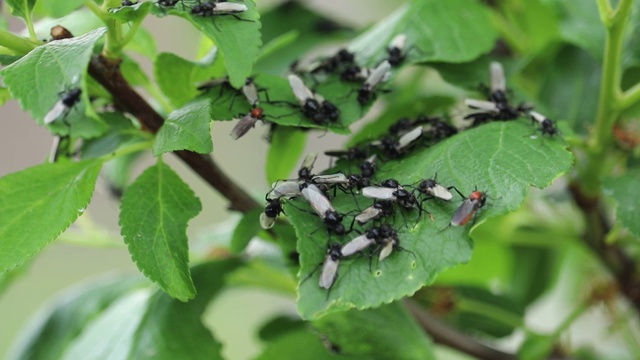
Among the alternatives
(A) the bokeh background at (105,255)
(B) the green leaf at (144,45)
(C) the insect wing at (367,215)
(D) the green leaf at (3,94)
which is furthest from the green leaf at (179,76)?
(A) the bokeh background at (105,255)

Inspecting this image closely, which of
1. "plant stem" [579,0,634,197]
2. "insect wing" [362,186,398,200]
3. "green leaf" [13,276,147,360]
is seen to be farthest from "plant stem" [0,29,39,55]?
"plant stem" [579,0,634,197]

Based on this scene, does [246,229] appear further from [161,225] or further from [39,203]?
[39,203]

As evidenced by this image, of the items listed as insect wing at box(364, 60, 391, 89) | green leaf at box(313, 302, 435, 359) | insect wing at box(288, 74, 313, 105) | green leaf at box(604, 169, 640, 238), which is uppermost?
insect wing at box(288, 74, 313, 105)

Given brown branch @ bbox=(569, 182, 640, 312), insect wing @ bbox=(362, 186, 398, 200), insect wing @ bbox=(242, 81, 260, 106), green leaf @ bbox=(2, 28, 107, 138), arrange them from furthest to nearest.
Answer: brown branch @ bbox=(569, 182, 640, 312), insect wing @ bbox=(242, 81, 260, 106), insect wing @ bbox=(362, 186, 398, 200), green leaf @ bbox=(2, 28, 107, 138)

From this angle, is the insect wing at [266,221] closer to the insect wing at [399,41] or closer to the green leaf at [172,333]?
the green leaf at [172,333]

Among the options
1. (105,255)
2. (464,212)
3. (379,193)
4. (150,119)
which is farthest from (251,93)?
(105,255)

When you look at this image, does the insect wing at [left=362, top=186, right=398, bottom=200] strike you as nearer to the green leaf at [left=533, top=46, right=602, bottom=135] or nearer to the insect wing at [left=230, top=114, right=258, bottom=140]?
the insect wing at [left=230, top=114, right=258, bottom=140]

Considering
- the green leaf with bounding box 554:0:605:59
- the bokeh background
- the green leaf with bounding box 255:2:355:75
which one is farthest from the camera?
the bokeh background

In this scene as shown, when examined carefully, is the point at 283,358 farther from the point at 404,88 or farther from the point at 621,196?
the point at 404,88
